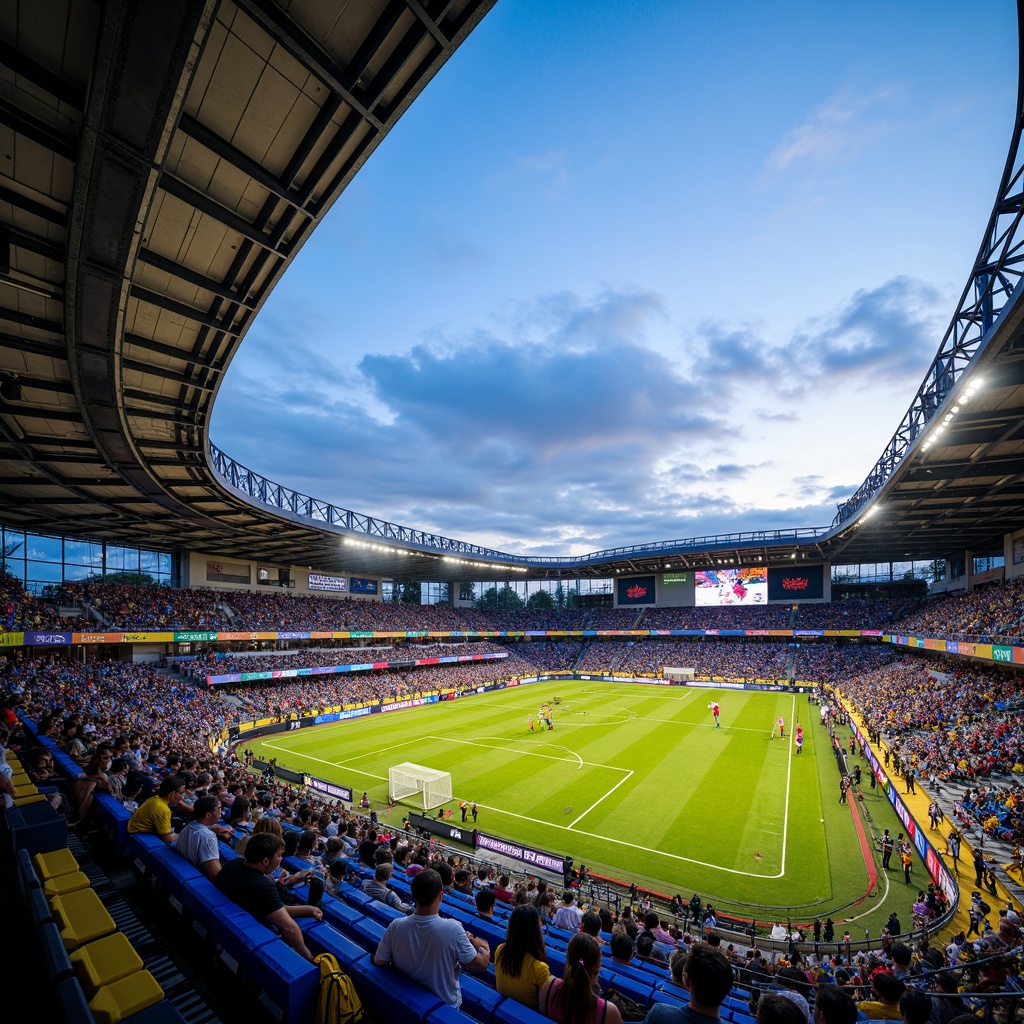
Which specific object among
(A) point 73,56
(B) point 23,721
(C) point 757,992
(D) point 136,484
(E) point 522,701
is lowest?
(E) point 522,701

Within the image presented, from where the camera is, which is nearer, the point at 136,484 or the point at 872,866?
the point at 872,866

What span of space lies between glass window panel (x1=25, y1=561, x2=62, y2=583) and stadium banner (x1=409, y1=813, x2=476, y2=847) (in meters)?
32.3

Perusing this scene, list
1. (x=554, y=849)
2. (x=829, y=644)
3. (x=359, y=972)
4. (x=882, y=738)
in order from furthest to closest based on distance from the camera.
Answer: (x=829, y=644)
(x=882, y=738)
(x=554, y=849)
(x=359, y=972)

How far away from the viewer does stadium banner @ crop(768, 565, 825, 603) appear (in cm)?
6153

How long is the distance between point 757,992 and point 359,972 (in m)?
7.72

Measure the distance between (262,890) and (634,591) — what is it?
73.7 meters

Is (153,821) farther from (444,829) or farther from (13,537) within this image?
(13,537)

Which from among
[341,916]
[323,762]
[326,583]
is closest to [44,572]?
[323,762]

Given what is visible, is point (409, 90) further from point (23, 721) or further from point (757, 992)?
point (23, 721)

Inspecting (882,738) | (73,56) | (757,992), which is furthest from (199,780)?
(882,738)

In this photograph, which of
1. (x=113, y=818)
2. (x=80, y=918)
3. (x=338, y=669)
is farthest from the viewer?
(x=338, y=669)

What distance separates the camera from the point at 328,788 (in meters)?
22.8

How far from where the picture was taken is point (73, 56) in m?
6.71

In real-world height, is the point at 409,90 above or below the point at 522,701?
above
